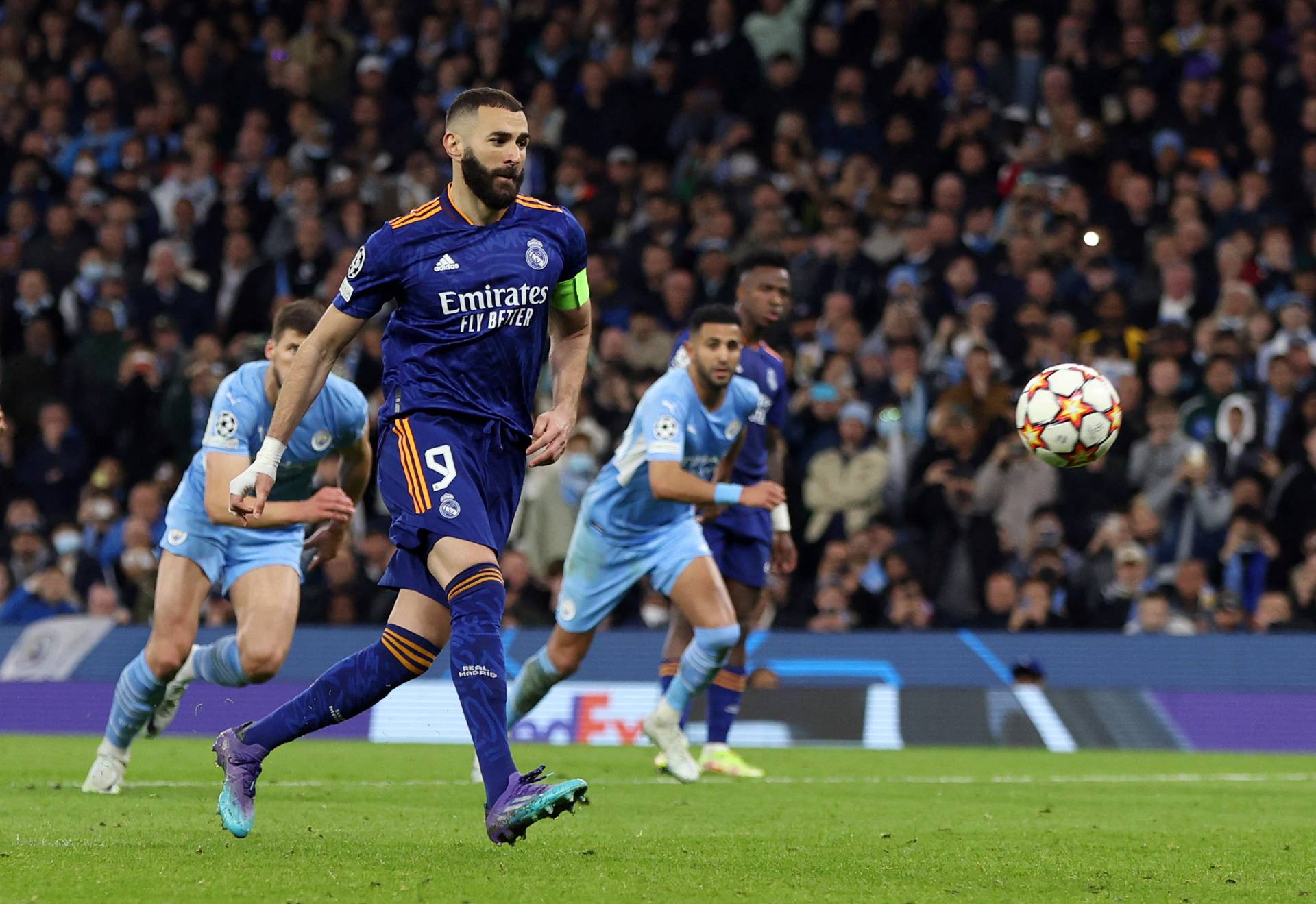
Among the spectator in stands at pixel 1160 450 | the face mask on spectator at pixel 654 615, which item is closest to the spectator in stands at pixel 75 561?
the face mask on spectator at pixel 654 615

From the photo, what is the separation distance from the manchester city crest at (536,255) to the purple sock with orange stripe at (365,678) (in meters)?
1.39

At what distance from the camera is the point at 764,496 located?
9914 mm

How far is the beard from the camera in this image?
6578 mm

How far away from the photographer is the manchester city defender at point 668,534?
1032cm

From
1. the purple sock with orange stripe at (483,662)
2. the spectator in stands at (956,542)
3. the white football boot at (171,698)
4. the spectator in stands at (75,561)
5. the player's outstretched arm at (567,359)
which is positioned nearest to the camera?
the purple sock with orange stripe at (483,662)

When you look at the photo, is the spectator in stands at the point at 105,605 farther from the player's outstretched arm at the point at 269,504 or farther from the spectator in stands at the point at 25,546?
the player's outstretched arm at the point at 269,504

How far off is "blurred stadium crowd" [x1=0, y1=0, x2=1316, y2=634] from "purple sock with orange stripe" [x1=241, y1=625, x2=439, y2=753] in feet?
31.3

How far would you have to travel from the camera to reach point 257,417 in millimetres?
9039

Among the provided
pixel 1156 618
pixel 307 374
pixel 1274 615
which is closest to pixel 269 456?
pixel 307 374

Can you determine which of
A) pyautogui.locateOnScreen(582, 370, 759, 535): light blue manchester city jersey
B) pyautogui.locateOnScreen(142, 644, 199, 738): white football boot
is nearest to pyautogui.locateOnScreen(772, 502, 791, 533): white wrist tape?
pyautogui.locateOnScreen(582, 370, 759, 535): light blue manchester city jersey

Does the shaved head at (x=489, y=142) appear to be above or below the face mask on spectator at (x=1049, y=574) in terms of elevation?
above

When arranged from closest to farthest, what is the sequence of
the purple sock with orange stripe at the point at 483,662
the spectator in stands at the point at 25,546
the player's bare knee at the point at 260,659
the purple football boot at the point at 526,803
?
the purple football boot at the point at 526,803, the purple sock with orange stripe at the point at 483,662, the player's bare knee at the point at 260,659, the spectator in stands at the point at 25,546

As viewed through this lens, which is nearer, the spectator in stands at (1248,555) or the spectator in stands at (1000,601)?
the spectator in stands at (1248,555)

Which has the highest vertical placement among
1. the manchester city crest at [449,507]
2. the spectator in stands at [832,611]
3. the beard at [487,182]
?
the beard at [487,182]
